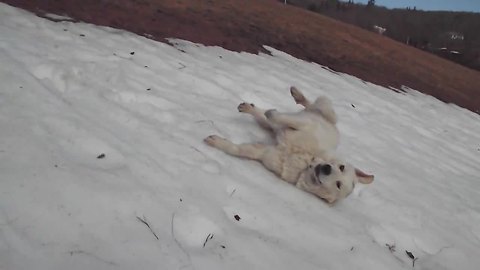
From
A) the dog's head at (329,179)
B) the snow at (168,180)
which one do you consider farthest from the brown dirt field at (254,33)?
the dog's head at (329,179)

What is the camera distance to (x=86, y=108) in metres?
3.25

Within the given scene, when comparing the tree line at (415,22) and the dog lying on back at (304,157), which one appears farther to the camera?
the tree line at (415,22)

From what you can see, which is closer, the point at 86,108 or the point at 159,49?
the point at 86,108

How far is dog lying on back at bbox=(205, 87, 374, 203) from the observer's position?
3.17 metres

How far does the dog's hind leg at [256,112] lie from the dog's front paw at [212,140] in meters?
0.73

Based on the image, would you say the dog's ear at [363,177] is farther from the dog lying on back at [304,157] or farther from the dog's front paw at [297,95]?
the dog's front paw at [297,95]

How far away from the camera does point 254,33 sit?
31.4 ft

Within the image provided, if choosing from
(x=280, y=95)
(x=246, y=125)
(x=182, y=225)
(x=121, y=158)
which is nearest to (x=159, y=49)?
(x=280, y=95)

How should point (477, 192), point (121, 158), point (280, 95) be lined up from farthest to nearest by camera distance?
point (280, 95)
point (477, 192)
point (121, 158)

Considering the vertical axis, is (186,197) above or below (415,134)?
above

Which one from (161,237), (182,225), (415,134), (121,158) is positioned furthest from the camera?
(415,134)

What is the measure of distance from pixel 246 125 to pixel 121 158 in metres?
1.64

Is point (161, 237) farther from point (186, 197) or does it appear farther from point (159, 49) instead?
point (159, 49)

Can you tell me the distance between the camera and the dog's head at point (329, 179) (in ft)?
10.2
